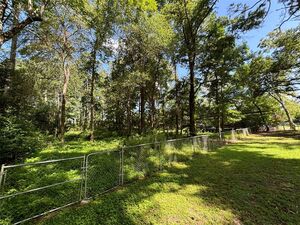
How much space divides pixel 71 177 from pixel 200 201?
3.67 m

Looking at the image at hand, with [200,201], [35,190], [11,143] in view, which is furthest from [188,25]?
[35,190]

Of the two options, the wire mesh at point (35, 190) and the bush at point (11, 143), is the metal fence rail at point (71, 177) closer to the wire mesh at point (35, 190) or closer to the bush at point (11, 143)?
the wire mesh at point (35, 190)

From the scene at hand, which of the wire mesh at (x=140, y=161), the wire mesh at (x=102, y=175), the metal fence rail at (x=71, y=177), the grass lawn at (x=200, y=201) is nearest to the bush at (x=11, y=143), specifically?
the metal fence rail at (x=71, y=177)

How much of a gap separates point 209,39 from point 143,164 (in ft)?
36.5

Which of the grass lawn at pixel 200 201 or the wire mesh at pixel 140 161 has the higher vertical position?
the wire mesh at pixel 140 161

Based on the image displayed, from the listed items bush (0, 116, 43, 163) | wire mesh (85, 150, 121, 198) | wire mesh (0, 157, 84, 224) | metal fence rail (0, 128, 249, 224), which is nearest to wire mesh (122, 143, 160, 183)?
metal fence rail (0, 128, 249, 224)

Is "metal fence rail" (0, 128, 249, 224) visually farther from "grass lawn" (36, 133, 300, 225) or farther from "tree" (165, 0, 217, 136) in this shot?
"tree" (165, 0, 217, 136)

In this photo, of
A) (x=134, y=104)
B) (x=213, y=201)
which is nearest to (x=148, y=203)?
(x=213, y=201)

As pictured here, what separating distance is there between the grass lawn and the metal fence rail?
15.5 inches

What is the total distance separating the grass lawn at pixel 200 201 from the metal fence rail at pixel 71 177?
0.39 meters

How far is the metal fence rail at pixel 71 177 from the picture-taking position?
12.1 feet

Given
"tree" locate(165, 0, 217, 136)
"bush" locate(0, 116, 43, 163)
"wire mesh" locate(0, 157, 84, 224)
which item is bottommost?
"wire mesh" locate(0, 157, 84, 224)

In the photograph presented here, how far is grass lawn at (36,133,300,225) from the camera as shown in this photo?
3641mm

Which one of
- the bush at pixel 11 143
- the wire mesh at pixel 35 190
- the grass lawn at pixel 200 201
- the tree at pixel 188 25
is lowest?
the grass lawn at pixel 200 201
